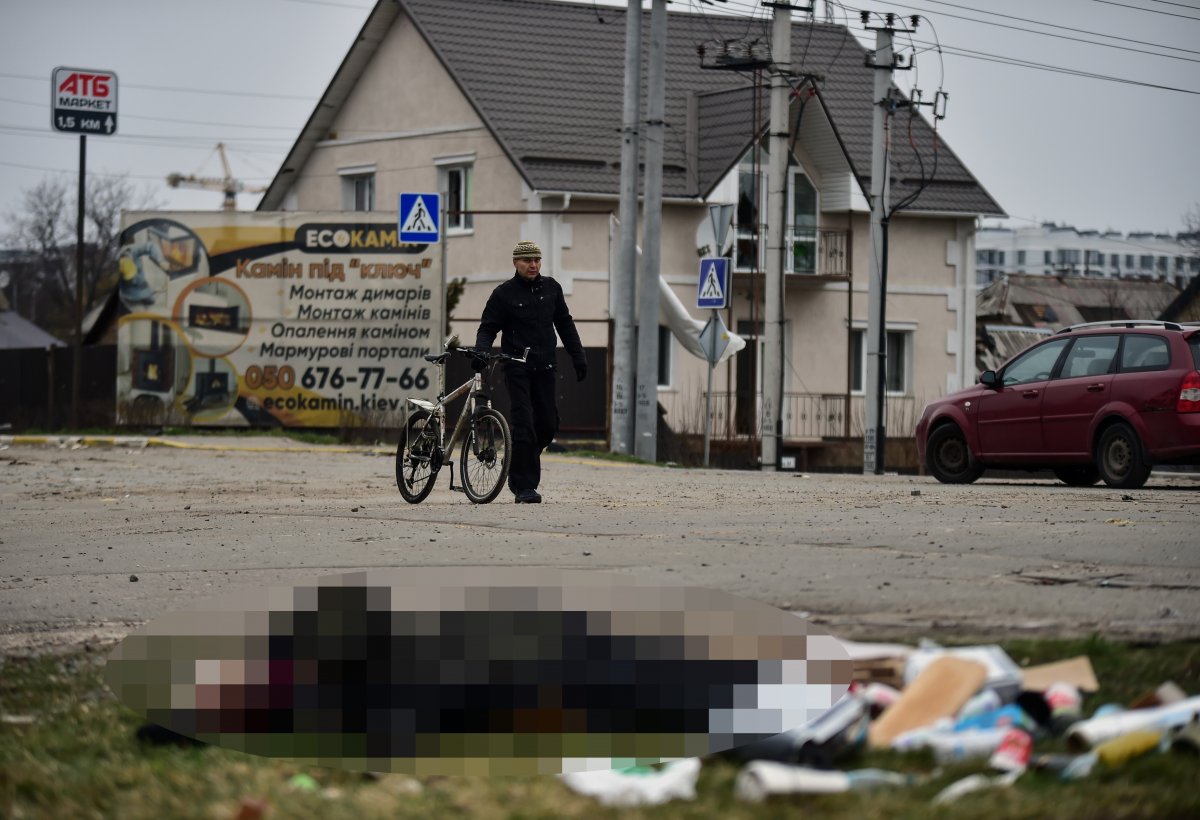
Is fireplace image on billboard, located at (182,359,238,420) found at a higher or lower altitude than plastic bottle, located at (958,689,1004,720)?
higher

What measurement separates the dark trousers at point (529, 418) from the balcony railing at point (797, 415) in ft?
65.3

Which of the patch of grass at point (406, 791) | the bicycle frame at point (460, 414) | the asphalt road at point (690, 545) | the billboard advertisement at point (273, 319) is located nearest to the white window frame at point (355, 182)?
the billboard advertisement at point (273, 319)

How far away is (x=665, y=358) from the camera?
117 feet

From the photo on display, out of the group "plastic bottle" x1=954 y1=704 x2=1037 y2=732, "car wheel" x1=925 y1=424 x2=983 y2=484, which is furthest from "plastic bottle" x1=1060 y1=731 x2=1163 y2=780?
"car wheel" x1=925 y1=424 x2=983 y2=484

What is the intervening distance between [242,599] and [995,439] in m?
12.1

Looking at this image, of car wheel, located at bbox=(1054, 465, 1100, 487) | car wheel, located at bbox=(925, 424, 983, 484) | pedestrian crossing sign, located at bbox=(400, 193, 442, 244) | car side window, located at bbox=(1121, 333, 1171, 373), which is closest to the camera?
car side window, located at bbox=(1121, 333, 1171, 373)

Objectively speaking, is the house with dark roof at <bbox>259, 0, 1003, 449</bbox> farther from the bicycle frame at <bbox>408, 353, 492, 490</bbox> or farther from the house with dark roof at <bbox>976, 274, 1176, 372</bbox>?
the bicycle frame at <bbox>408, 353, 492, 490</bbox>

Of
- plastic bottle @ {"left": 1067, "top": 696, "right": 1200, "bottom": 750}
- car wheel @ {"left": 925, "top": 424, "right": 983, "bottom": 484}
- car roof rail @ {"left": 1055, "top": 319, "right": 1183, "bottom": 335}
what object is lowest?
plastic bottle @ {"left": 1067, "top": 696, "right": 1200, "bottom": 750}

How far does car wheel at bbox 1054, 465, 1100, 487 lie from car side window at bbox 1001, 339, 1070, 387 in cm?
108

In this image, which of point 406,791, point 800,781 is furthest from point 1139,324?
point 406,791

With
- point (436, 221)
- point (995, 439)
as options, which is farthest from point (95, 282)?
point (995, 439)

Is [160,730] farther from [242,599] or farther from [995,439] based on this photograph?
[995,439]

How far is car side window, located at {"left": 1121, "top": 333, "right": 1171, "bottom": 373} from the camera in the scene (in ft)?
51.9

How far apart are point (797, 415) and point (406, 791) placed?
33442 millimetres
